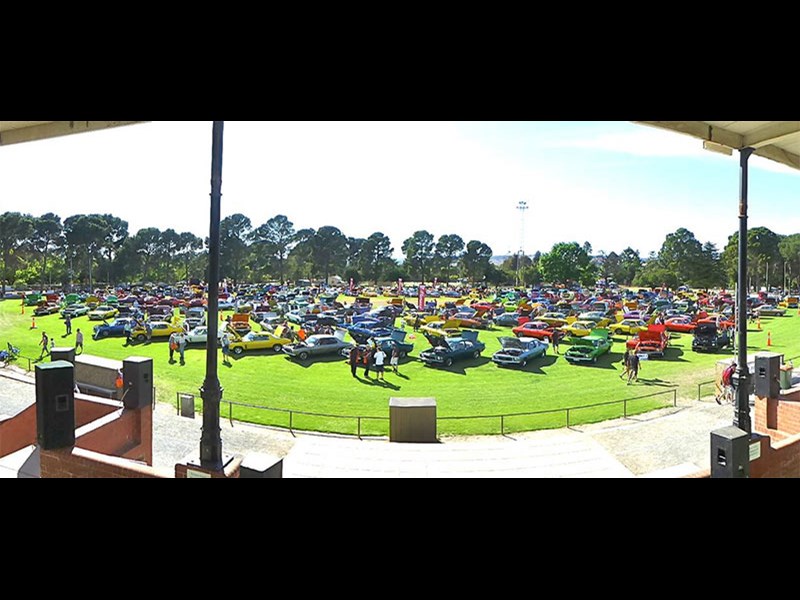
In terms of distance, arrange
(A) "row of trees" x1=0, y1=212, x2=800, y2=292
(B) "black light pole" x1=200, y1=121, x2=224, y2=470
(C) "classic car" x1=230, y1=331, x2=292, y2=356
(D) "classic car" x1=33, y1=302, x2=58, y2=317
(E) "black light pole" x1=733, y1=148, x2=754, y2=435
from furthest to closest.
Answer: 1. (A) "row of trees" x1=0, y1=212, x2=800, y2=292
2. (D) "classic car" x1=33, y1=302, x2=58, y2=317
3. (C) "classic car" x1=230, y1=331, x2=292, y2=356
4. (E) "black light pole" x1=733, y1=148, x2=754, y2=435
5. (B) "black light pole" x1=200, y1=121, x2=224, y2=470

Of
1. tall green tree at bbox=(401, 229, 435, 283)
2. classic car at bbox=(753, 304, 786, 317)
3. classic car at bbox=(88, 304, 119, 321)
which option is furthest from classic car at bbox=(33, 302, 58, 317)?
classic car at bbox=(753, 304, 786, 317)

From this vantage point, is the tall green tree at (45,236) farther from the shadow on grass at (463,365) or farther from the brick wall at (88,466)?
the brick wall at (88,466)

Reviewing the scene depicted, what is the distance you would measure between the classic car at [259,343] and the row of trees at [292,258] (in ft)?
88.0

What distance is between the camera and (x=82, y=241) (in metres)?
53.2

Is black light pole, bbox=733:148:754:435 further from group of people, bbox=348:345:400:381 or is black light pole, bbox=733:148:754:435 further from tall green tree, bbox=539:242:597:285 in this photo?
tall green tree, bbox=539:242:597:285

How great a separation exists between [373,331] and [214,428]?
19.5 meters

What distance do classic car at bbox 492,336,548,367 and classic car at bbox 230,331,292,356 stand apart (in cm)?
831

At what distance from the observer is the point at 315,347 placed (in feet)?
64.7

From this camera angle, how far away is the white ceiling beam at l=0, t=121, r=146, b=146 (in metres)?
5.58

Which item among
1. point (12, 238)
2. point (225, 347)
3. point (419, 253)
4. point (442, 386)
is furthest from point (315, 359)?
point (419, 253)

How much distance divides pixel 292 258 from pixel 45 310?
31.8m

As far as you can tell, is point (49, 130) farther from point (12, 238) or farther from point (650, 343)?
point (12, 238)
